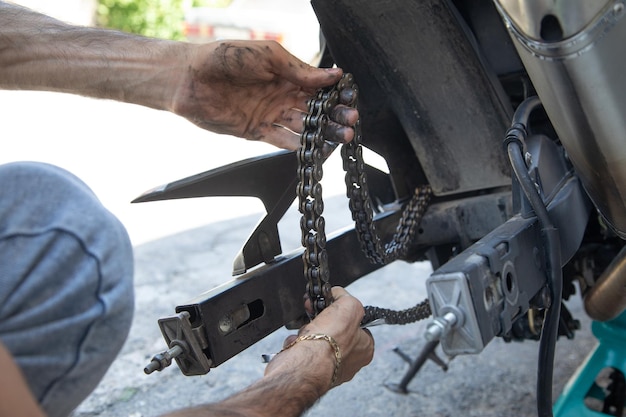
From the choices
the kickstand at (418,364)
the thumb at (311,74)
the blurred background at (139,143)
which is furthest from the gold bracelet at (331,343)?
the kickstand at (418,364)

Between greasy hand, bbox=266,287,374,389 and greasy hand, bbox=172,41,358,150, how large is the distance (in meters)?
0.36

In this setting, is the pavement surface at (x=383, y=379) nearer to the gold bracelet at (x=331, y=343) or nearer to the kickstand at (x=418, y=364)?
the kickstand at (x=418, y=364)

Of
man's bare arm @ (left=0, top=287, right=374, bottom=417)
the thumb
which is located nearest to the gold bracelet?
man's bare arm @ (left=0, top=287, right=374, bottom=417)

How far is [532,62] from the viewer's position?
1.14 metres

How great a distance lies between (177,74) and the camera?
159 centimetres

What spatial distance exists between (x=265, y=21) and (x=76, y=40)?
9710 millimetres

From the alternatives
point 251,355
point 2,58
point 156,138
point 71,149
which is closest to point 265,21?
point 156,138

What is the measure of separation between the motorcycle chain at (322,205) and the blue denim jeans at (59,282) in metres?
0.54

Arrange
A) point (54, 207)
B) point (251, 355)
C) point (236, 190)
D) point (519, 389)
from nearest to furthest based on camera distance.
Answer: point (54, 207) → point (236, 190) → point (519, 389) → point (251, 355)

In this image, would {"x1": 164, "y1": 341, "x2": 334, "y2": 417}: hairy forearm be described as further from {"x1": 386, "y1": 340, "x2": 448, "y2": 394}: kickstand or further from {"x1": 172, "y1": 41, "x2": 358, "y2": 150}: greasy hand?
{"x1": 386, "y1": 340, "x2": 448, "y2": 394}: kickstand

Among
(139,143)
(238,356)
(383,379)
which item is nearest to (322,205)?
(383,379)

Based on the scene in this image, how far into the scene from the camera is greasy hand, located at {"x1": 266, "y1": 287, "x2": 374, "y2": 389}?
127cm

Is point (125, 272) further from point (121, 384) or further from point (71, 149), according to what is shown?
point (71, 149)

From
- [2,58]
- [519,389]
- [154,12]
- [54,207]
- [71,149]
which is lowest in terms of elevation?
[519,389]
